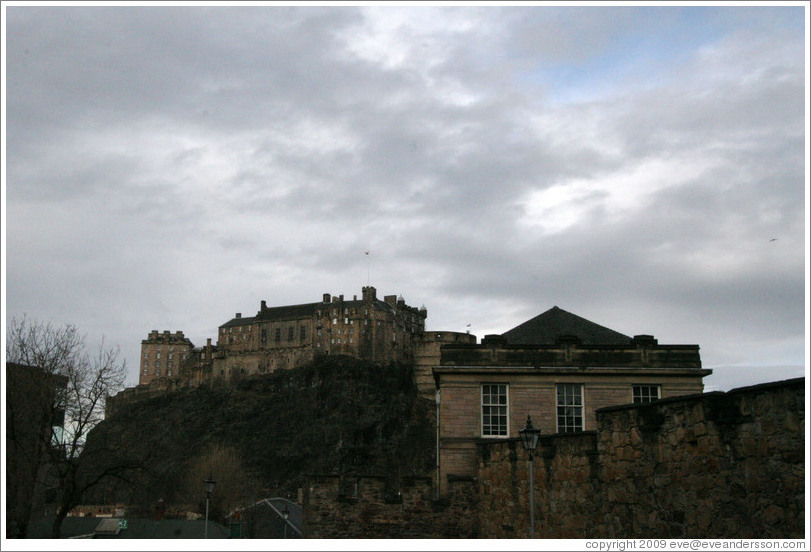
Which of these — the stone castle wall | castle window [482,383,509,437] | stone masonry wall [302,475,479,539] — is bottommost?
stone masonry wall [302,475,479,539]

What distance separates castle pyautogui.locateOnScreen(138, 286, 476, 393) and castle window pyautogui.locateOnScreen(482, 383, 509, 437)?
89453 millimetres

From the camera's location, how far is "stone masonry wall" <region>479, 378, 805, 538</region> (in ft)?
26.5

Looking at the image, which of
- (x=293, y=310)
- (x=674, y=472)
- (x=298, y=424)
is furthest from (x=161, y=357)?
(x=674, y=472)

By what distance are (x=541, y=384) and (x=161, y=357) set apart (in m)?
133

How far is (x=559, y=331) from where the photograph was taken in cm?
3025

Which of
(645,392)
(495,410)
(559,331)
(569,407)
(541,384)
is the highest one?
(559,331)

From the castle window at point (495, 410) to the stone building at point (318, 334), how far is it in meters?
94.9

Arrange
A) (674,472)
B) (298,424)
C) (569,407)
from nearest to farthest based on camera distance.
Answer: (674,472), (569,407), (298,424)

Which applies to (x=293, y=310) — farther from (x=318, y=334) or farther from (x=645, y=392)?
(x=645, y=392)

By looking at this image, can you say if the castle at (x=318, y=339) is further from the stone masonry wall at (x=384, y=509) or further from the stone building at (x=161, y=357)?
the stone masonry wall at (x=384, y=509)

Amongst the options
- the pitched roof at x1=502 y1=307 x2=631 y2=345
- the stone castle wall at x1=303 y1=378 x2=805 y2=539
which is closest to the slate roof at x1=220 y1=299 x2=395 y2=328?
the pitched roof at x1=502 y1=307 x2=631 y2=345

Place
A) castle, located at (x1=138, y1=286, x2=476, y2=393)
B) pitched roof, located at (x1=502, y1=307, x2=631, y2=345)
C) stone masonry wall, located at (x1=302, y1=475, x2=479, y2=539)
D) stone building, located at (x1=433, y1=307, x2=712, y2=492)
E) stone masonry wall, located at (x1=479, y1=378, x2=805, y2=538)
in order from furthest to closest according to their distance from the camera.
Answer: castle, located at (x1=138, y1=286, x2=476, y2=393), pitched roof, located at (x1=502, y1=307, x2=631, y2=345), stone building, located at (x1=433, y1=307, x2=712, y2=492), stone masonry wall, located at (x1=302, y1=475, x2=479, y2=539), stone masonry wall, located at (x1=479, y1=378, x2=805, y2=538)

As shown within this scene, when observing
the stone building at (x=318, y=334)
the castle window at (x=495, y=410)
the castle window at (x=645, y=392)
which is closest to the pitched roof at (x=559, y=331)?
the castle window at (x=645, y=392)

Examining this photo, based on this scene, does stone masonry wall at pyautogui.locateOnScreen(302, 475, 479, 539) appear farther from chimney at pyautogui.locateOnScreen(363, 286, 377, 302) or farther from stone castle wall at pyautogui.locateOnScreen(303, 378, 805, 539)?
chimney at pyautogui.locateOnScreen(363, 286, 377, 302)
